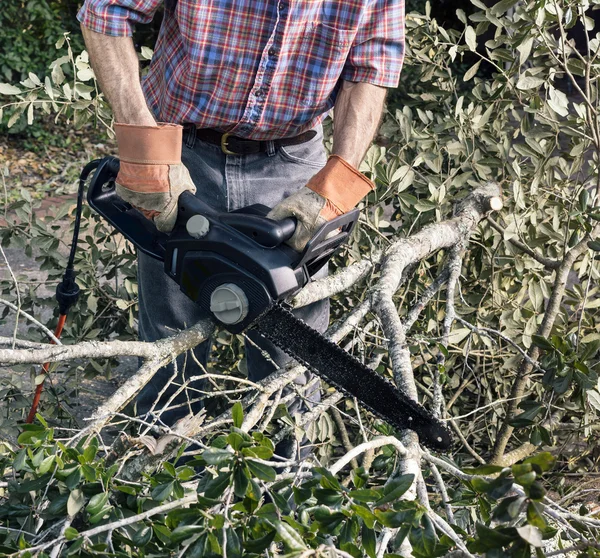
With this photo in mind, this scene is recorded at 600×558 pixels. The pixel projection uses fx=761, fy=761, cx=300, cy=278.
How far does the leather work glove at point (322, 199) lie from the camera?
2092 millimetres

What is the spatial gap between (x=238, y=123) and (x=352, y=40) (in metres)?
0.45

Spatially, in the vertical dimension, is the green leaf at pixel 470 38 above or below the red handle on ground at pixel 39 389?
above

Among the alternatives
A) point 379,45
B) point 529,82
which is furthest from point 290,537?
point 529,82

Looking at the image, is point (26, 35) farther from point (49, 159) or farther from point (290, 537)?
point (290, 537)

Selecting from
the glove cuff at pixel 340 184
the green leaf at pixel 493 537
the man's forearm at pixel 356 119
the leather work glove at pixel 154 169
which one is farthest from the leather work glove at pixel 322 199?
the green leaf at pixel 493 537

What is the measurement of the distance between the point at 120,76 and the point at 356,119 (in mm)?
767

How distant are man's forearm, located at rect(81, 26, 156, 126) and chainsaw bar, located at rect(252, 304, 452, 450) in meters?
0.77

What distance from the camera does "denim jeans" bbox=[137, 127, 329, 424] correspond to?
2.59 metres

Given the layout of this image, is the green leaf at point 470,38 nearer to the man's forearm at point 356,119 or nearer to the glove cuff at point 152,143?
the man's forearm at point 356,119

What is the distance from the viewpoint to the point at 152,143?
2.16 m

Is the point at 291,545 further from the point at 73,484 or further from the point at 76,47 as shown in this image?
the point at 76,47

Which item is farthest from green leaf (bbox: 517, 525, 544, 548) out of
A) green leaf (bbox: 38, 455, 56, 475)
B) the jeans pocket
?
the jeans pocket

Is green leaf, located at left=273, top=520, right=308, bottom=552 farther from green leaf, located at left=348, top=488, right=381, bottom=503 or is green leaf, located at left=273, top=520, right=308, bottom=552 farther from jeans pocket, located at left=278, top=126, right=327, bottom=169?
jeans pocket, located at left=278, top=126, right=327, bottom=169

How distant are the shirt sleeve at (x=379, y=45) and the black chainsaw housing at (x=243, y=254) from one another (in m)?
0.58
